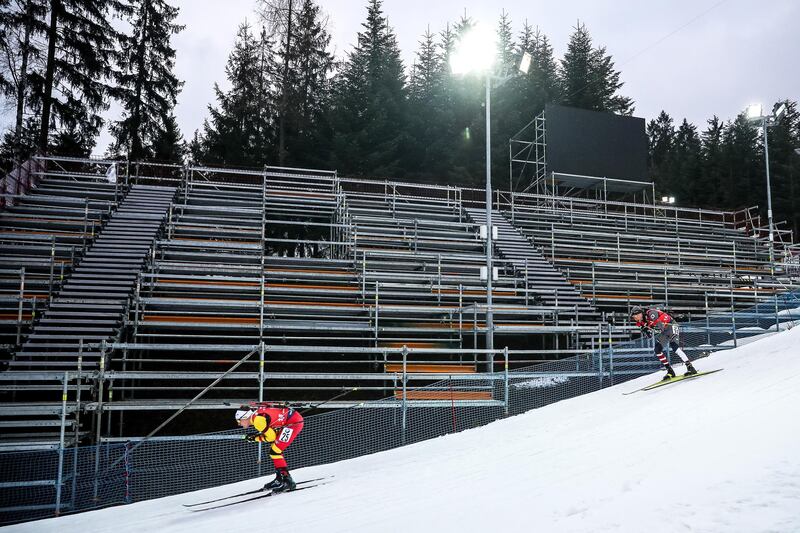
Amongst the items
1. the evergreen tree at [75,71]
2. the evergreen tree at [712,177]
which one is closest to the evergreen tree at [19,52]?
the evergreen tree at [75,71]

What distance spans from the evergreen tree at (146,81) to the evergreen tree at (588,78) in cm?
3051

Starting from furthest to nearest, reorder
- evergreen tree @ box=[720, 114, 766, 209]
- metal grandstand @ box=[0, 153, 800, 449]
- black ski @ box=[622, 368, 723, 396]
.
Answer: evergreen tree @ box=[720, 114, 766, 209] → metal grandstand @ box=[0, 153, 800, 449] → black ski @ box=[622, 368, 723, 396]

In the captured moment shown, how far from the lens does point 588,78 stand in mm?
52062

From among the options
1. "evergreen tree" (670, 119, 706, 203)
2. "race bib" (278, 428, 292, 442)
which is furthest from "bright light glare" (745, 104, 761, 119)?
"race bib" (278, 428, 292, 442)

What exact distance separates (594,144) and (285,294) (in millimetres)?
21373

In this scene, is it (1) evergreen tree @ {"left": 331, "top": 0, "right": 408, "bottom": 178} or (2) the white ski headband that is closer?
(2) the white ski headband

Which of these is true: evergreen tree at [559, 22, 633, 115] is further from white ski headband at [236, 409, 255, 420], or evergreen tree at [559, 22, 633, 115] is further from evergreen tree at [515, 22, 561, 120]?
white ski headband at [236, 409, 255, 420]

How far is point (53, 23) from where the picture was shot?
28.3 meters

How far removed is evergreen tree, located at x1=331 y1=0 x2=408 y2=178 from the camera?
37906 millimetres

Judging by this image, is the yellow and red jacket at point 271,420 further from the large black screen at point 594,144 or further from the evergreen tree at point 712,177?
the evergreen tree at point 712,177

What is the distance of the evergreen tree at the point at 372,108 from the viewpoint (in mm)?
37906

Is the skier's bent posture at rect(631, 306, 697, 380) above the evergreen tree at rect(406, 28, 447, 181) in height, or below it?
below

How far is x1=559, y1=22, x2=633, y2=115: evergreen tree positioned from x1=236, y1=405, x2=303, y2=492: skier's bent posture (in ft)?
151

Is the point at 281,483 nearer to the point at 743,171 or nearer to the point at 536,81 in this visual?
the point at 536,81
